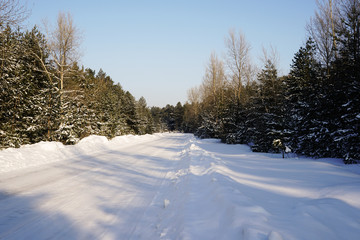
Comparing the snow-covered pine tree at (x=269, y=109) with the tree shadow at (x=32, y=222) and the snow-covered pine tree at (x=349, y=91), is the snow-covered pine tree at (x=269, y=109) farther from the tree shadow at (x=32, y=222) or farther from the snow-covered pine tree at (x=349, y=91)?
the tree shadow at (x=32, y=222)

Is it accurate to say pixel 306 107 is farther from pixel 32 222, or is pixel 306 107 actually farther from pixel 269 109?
pixel 32 222

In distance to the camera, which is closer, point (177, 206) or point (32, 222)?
point (32, 222)

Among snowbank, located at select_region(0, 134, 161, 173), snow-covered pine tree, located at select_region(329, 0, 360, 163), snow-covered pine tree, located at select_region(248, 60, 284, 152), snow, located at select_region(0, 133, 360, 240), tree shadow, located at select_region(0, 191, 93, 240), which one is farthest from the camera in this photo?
snow-covered pine tree, located at select_region(248, 60, 284, 152)

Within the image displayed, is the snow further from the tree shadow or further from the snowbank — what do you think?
the snowbank

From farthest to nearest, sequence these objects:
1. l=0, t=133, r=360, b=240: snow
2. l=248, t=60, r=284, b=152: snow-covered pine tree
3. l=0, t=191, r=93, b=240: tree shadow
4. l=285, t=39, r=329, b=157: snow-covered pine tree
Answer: l=248, t=60, r=284, b=152: snow-covered pine tree, l=285, t=39, r=329, b=157: snow-covered pine tree, l=0, t=191, r=93, b=240: tree shadow, l=0, t=133, r=360, b=240: snow

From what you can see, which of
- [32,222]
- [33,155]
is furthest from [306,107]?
[33,155]

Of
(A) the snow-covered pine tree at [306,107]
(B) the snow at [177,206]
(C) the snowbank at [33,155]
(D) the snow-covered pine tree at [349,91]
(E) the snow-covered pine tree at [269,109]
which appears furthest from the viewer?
(E) the snow-covered pine tree at [269,109]

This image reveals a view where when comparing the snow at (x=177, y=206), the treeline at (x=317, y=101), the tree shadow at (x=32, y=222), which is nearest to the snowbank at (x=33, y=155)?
the snow at (x=177, y=206)

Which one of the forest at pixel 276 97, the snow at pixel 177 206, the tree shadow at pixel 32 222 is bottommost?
the tree shadow at pixel 32 222

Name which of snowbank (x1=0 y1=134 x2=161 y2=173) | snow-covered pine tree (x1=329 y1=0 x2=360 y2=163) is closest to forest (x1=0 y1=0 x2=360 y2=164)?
snow-covered pine tree (x1=329 y1=0 x2=360 y2=163)

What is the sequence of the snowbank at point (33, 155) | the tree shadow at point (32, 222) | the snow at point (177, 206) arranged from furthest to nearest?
the snowbank at point (33, 155) → the tree shadow at point (32, 222) → the snow at point (177, 206)

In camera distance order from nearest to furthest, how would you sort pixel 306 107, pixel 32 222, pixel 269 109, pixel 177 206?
pixel 32 222
pixel 177 206
pixel 306 107
pixel 269 109

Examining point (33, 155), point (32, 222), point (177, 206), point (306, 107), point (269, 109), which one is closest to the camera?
point (32, 222)

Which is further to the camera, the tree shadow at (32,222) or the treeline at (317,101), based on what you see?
the treeline at (317,101)
